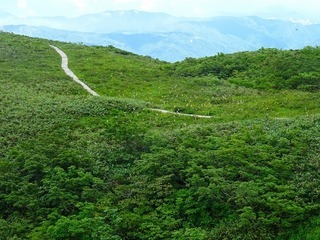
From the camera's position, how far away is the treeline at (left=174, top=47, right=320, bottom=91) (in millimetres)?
37812

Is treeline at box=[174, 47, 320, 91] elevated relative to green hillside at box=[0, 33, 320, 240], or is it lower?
elevated

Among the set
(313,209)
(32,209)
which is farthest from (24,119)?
(313,209)

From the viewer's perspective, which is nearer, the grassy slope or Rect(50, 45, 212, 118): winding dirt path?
Rect(50, 45, 212, 118): winding dirt path

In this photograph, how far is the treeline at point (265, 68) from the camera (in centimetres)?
3781

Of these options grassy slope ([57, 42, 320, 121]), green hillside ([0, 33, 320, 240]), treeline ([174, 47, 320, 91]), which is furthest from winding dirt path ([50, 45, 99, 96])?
treeline ([174, 47, 320, 91])

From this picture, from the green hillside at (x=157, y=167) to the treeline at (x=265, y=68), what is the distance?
13.9ft

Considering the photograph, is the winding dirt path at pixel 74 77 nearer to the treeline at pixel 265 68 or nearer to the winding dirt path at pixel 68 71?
the winding dirt path at pixel 68 71

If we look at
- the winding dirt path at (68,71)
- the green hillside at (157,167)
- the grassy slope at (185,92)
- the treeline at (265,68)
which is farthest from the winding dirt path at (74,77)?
the treeline at (265,68)

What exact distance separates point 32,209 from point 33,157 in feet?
10.6

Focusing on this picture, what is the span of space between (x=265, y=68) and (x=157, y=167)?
26957 millimetres

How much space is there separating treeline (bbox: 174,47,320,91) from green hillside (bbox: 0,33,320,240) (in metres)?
4.22

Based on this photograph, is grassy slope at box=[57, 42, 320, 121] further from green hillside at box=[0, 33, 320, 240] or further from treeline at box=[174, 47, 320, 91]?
treeline at box=[174, 47, 320, 91]

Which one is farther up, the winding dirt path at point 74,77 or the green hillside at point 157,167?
the winding dirt path at point 74,77

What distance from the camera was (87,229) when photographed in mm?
15211
